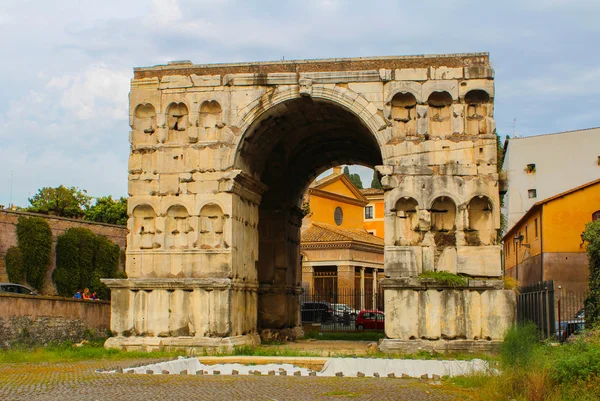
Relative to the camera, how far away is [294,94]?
20094 mm

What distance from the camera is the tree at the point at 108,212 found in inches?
2119

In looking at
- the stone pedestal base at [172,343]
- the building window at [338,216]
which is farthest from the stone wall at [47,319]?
the building window at [338,216]

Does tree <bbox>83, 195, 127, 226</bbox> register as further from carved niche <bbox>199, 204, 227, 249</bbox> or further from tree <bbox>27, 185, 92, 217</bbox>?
carved niche <bbox>199, 204, 227, 249</bbox>

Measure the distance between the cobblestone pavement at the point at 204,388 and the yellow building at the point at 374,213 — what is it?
53.1 meters

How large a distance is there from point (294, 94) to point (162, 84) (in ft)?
11.3

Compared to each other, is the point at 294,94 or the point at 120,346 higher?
the point at 294,94

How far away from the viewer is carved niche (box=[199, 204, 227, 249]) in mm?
19844

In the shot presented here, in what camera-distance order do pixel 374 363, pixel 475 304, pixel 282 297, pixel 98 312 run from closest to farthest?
pixel 374 363 < pixel 475 304 < pixel 282 297 < pixel 98 312

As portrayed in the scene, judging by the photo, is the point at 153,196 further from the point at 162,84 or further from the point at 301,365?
the point at 301,365

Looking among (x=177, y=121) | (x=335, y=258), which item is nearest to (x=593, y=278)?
(x=177, y=121)

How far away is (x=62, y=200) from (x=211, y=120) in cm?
3694

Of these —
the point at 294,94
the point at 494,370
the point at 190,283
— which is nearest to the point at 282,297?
the point at 190,283

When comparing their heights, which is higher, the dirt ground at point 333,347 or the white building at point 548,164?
the white building at point 548,164

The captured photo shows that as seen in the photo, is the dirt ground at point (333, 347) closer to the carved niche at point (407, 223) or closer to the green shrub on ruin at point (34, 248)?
the carved niche at point (407, 223)
